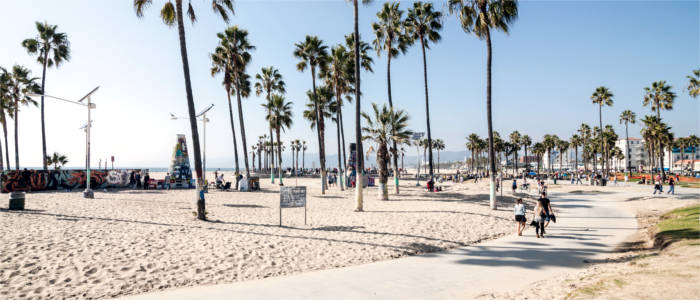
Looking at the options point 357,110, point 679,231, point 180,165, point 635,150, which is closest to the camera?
point 679,231

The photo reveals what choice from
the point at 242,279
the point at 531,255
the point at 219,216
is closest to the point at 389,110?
the point at 219,216

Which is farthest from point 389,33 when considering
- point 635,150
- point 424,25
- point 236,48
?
point 635,150

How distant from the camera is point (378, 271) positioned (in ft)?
25.3

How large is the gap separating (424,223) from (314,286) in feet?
24.8

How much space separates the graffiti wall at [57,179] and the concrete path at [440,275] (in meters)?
27.5

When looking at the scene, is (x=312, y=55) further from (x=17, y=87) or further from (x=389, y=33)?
(x=17, y=87)

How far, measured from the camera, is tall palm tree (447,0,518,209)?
58.6 feet

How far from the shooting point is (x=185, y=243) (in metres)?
9.48

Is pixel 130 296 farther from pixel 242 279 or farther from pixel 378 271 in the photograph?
pixel 378 271

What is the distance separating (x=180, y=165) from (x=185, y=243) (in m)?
23.0

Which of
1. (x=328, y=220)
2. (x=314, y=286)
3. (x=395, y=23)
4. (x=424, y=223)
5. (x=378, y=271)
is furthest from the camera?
(x=395, y=23)

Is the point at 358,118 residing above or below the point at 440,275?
above

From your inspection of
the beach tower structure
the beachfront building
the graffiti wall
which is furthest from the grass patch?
the beachfront building

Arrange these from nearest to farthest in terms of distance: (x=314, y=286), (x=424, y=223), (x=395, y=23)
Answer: (x=314, y=286), (x=424, y=223), (x=395, y=23)
